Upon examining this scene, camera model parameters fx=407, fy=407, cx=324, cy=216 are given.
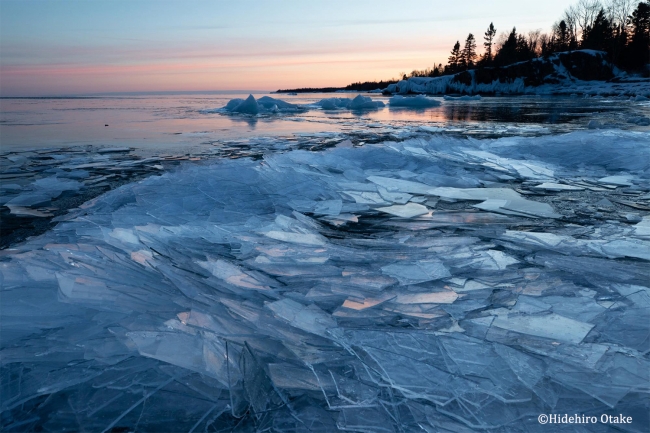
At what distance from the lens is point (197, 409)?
4.11 ft

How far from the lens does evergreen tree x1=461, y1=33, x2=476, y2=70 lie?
207 ft

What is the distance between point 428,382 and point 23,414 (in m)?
1.26

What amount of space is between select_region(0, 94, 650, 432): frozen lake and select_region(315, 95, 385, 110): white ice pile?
18.7m

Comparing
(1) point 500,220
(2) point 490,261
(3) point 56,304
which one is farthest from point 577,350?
(3) point 56,304

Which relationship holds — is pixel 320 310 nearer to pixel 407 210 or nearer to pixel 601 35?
pixel 407 210

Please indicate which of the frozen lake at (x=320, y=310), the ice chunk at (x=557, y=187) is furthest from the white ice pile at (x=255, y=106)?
the ice chunk at (x=557, y=187)

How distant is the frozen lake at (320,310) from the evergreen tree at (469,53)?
221 ft

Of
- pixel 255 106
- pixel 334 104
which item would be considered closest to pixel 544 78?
pixel 334 104

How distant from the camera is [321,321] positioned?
168 centimetres

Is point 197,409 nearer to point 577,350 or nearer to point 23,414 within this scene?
point 23,414

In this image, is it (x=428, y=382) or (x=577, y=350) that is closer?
(x=428, y=382)

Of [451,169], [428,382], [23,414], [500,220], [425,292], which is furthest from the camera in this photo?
[451,169]

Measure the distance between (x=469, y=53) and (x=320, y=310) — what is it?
71.2 m

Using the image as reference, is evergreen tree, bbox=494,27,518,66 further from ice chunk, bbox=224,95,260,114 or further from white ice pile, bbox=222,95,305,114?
ice chunk, bbox=224,95,260,114
